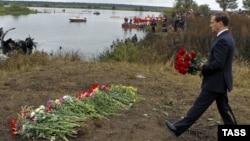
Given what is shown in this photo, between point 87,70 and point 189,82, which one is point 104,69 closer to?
point 87,70

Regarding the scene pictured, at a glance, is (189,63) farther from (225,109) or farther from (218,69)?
(225,109)

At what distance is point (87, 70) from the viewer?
452 inches

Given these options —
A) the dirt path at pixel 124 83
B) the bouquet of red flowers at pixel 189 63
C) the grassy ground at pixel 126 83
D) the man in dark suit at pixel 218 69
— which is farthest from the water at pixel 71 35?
A: the man in dark suit at pixel 218 69

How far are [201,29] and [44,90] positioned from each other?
48.7 ft

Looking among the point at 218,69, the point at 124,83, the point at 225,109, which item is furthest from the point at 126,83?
the point at 218,69

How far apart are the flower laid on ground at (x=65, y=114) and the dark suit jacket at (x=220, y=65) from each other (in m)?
1.91

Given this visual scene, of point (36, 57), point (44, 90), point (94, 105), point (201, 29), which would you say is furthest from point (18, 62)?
point (201, 29)

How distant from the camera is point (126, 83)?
973cm

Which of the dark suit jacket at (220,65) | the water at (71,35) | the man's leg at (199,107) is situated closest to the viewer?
the dark suit jacket at (220,65)

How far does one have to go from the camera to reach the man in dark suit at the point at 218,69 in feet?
17.3

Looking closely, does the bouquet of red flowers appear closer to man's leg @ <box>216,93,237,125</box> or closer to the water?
man's leg @ <box>216,93,237,125</box>

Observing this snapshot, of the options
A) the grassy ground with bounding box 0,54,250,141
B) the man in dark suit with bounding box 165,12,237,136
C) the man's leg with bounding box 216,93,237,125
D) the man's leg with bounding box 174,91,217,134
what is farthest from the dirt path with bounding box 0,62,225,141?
the man in dark suit with bounding box 165,12,237,136

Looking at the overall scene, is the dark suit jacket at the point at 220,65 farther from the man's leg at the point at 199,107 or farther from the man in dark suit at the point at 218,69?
the man's leg at the point at 199,107

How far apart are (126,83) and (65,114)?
3.81 metres
